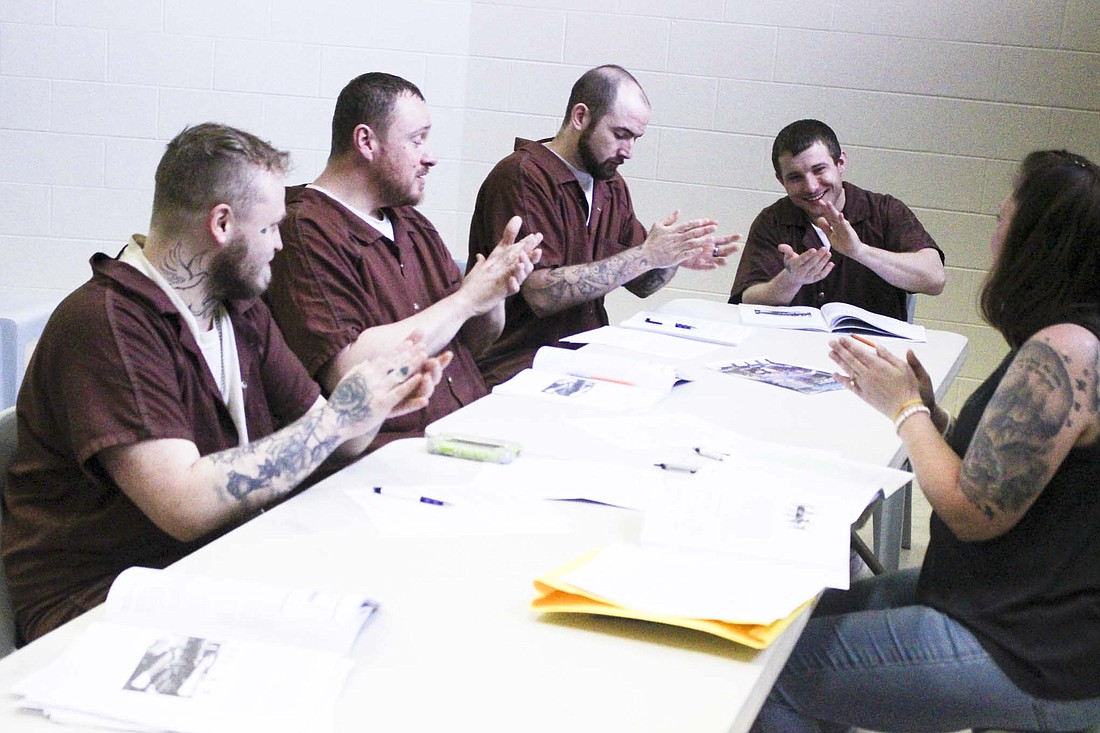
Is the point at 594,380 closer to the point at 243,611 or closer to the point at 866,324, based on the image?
the point at 866,324

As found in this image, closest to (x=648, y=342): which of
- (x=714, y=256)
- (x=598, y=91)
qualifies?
(x=714, y=256)

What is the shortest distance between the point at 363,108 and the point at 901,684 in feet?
5.74

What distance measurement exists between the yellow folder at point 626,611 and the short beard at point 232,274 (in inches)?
30.4

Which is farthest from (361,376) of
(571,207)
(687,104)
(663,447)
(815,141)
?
(687,104)

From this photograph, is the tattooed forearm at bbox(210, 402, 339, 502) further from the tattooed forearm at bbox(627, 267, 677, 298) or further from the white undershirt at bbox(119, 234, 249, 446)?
the tattooed forearm at bbox(627, 267, 677, 298)

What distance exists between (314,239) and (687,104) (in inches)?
102

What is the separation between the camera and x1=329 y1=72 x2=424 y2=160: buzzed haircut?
2.71m

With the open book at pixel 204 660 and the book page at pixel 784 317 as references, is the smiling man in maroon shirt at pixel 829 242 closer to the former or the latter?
the book page at pixel 784 317

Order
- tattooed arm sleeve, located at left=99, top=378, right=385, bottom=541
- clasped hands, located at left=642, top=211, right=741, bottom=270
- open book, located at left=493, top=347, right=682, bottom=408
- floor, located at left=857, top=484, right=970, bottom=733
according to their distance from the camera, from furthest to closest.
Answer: floor, located at left=857, top=484, right=970, bottom=733 < clasped hands, located at left=642, top=211, right=741, bottom=270 < open book, located at left=493, top=347, right=682, bottom=408 < tattooed arm sleeve, located at left=99, top=378, right=385, bottom=541

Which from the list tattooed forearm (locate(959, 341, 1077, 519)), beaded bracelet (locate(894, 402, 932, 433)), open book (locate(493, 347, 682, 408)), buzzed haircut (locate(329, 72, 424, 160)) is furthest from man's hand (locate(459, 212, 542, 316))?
tattooed forearm (locate(959, 341, 1077, 519))

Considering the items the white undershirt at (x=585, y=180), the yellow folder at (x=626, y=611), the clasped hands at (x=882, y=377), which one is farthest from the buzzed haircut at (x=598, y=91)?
the yellow folder at (x=626, y=611)

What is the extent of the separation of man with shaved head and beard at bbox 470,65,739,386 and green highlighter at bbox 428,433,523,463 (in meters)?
1.37

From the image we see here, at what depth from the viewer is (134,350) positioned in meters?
1.68

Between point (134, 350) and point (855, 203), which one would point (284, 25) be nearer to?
point (855, 203)
